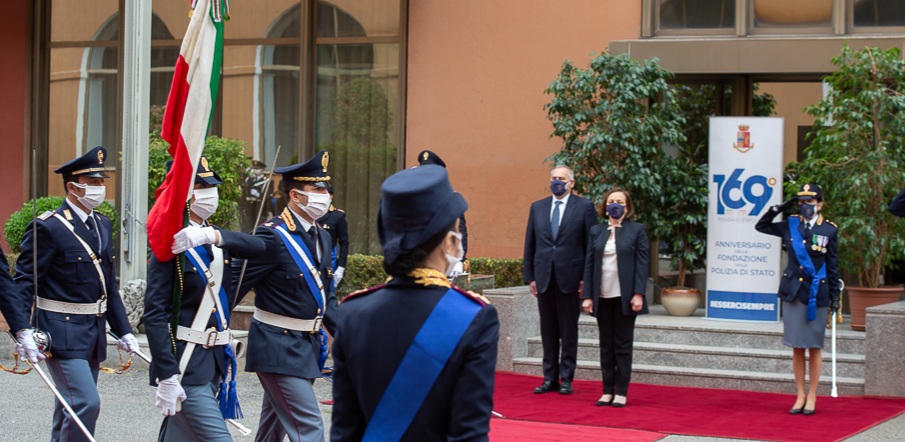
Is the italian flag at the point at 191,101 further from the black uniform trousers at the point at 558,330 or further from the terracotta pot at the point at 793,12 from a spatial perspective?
the terracotta pot at the point at 793,12

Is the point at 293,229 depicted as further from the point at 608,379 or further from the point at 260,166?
the point at 260,166

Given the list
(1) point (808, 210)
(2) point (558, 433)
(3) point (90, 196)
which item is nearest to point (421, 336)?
(3) point (90, 196)

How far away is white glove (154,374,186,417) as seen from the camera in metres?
5.48

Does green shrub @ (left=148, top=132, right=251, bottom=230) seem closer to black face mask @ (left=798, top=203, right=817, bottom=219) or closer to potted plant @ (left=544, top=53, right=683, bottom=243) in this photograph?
potted plant @ (left=544, top=53, right=683, bottom=243)

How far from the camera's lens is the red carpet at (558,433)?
880cm

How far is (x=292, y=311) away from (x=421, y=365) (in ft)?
10.3

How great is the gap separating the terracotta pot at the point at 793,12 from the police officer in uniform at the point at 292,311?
29.0 ft

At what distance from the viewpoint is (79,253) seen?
22.5 feet

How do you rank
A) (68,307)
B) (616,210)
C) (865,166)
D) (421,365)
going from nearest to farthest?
(421,365) < (68,307) < (616,210) < (865,166)

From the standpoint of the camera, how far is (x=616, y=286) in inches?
409

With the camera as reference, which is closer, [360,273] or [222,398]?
[222,398]

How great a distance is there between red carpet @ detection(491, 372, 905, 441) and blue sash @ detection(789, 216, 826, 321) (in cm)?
90

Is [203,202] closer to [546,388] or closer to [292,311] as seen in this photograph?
[292,311]

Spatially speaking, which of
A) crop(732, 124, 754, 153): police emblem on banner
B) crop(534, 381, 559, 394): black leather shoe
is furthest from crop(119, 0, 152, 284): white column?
crop(732, 124, 754, 153): police emblem on banner
